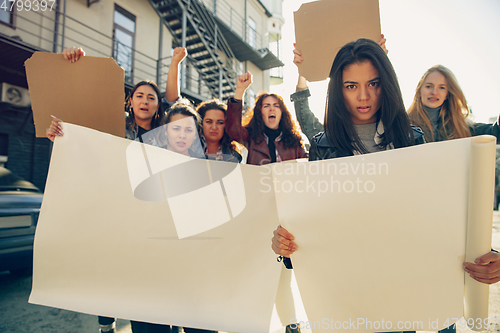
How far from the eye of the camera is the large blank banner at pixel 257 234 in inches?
34.3

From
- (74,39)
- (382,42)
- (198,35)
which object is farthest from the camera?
(198,35)

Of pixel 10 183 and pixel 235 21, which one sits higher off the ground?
pixel 235 21

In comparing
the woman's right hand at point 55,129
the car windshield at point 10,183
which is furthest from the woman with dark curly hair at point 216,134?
the car windshield at point 10,183

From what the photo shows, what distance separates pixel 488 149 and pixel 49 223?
68.3 inches

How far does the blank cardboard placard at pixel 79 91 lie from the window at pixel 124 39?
20.4 ft

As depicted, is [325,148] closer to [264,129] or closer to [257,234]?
[257,234]

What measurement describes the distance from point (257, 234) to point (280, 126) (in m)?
1.40

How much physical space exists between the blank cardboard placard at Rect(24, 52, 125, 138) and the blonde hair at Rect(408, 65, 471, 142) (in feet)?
6.17

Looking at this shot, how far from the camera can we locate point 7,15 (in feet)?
18.5

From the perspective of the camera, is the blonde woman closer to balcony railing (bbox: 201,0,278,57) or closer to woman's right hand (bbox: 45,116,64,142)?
woman's right hand (bbox: 45,116,64,142)

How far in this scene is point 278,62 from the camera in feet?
45.4

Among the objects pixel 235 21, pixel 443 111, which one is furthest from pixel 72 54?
pixel 235 21

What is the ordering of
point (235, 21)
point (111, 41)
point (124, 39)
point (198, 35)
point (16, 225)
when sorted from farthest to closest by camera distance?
point (235, 21), point (198, 35), point (124, 39), point (111, 41), point (16, 225)

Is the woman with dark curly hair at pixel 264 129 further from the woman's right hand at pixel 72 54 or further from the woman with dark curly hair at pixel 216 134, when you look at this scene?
the woman's right hand at pixel 72 54
